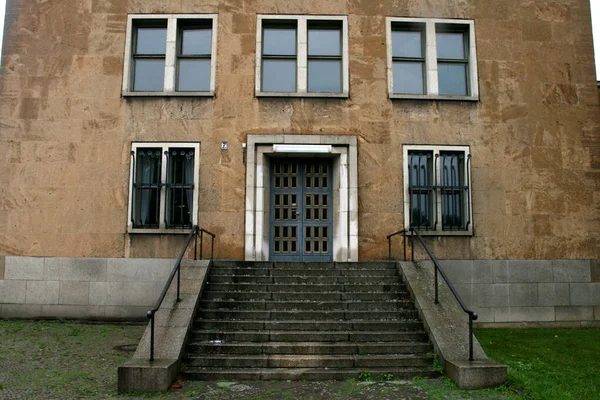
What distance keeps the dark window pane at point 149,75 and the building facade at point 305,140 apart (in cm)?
5

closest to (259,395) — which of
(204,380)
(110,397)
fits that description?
(204,380)

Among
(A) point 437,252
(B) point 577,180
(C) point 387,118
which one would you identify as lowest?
(A) point 437,252

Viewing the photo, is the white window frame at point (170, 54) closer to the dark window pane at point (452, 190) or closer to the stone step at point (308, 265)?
the stone step at point (308, 265)

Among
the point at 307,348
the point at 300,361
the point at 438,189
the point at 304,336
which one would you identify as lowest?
the point at 300,361

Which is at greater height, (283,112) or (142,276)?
(283,112)

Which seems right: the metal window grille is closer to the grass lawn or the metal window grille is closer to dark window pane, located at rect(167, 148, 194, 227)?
dark window pane, located at rect(167, 148, 194, 227)

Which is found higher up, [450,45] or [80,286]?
[450,45]

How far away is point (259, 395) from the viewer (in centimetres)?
682

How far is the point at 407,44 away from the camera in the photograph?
43.0 feet

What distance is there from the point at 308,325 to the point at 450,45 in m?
8.25

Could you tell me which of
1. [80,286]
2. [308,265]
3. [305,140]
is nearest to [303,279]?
[308,265]

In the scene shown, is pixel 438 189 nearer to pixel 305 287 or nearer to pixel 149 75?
pixel 305 287

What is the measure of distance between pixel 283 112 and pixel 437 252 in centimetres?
487

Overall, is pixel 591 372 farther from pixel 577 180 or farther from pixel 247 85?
pixel 247 85
